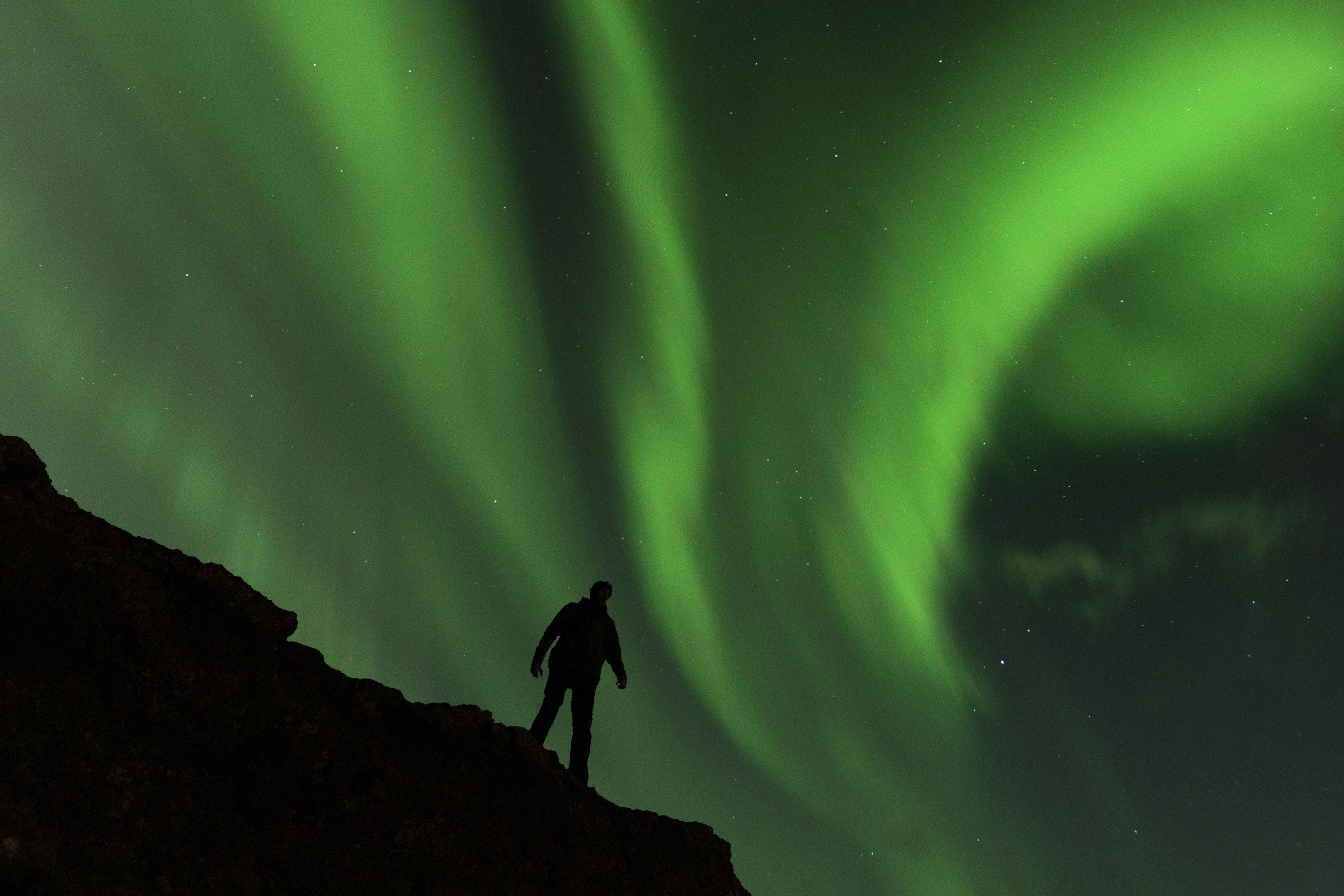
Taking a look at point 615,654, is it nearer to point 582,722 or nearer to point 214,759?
point 582,722

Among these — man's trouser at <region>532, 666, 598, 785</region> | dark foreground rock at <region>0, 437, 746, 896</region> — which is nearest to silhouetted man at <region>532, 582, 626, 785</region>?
man's trouser at <region>532, 666, 598, 785</region>

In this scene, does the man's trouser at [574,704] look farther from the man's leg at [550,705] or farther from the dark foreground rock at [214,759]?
the dark foreground rock at [214,759]

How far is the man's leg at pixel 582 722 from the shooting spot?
779 cm

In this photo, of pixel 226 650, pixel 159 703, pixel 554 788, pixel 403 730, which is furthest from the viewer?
pixel 554 788

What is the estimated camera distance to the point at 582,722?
804cm

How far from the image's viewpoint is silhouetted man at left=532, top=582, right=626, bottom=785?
26.3 feet

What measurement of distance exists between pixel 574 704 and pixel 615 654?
2.24 feet

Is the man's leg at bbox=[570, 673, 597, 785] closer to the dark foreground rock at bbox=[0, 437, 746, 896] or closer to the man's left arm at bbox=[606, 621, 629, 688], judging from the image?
the man's left arm at bbox=[606, 621, 629, 688]

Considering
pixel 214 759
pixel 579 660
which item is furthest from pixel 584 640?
pixel 214 759

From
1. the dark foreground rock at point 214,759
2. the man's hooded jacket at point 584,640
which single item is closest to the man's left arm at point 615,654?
the man's hooded jacket at point 584,640

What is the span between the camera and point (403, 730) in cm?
511

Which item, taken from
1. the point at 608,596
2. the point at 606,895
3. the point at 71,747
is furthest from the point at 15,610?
the point at 608,596

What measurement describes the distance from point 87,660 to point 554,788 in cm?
295

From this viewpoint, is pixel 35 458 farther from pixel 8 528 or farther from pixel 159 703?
pixel 159 703
